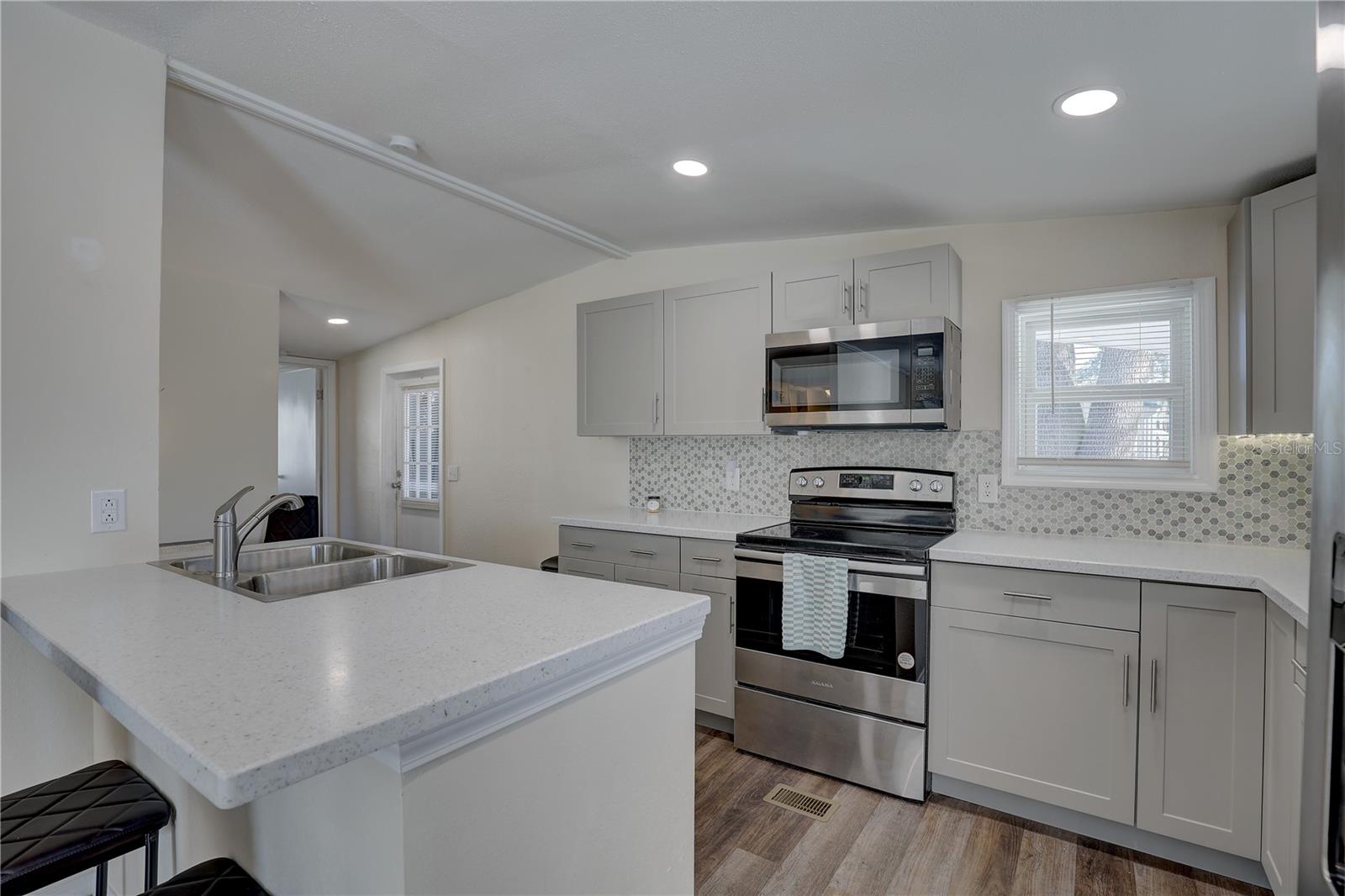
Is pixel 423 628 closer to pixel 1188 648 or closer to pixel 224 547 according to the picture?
pixel 224 547

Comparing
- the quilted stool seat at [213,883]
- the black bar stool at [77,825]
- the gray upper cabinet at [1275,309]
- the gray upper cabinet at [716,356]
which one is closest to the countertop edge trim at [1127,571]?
the gray upper cabinet at [1275,309]

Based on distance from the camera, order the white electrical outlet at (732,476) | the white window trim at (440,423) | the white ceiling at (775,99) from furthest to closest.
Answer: the white window trim at (440,423) → the white electrical outlet at (732,476) → the white ceiling at (775,99)

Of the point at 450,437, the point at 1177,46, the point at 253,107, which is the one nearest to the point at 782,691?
the point at 1177,46

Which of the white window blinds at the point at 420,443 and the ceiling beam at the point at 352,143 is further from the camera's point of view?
the white window blinds at the point at 420,443

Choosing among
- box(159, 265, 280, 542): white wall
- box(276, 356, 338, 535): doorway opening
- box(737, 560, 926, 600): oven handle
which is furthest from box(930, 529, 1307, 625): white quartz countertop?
box(276, 356, 338, 535): doorway opening

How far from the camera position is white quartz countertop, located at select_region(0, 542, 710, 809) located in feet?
2.52

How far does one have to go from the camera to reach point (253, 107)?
225cm

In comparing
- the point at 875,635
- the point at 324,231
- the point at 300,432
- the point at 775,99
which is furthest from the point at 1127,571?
the point at 300,432

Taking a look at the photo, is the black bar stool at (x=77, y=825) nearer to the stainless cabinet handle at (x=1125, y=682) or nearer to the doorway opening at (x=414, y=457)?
the stainless cabinet handle at (x=1125, y=682)

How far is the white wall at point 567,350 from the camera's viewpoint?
8.52ft

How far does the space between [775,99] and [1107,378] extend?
1.74 meters

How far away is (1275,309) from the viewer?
2084 mm

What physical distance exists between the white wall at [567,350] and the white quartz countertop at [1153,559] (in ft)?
1.74

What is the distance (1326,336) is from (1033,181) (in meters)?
2.30
